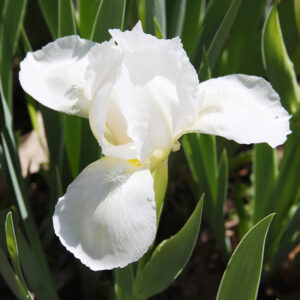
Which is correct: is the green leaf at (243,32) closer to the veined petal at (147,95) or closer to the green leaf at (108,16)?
the green leaf at (108,16)

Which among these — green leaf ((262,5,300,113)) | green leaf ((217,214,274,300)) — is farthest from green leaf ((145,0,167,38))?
green leaf ((217,214,274,300))

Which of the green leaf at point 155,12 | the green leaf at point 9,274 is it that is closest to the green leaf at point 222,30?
the green leaf at point 155,12

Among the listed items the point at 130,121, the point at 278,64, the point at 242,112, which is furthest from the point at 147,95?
the point at 278,64

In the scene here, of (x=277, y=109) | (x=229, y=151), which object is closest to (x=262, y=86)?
(x=277, y=109)

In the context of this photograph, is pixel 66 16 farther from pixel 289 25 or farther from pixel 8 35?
pixel 289 25

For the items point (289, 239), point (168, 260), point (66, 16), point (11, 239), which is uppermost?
point (66, 16)

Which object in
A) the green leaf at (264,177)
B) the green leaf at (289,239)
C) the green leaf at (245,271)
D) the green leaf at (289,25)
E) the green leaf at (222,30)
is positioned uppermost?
the green leaf at (222,30)

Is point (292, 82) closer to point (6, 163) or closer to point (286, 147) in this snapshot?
point (286, 147)
